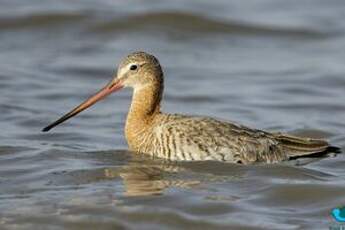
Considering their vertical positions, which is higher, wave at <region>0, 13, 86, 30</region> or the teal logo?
Answer: wave at <region>0, 13, 86, 30</region>

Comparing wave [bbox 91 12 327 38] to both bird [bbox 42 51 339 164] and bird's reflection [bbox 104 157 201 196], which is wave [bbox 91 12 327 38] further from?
bird's reflection [bbox 104 157 201 196]

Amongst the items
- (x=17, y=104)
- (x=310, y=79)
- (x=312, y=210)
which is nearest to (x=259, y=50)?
(x=310, y=79)

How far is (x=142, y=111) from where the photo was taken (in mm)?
12898

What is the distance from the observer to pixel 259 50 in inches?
806

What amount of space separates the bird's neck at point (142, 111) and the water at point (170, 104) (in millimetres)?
306

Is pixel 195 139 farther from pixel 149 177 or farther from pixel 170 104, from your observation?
pixel 170 104

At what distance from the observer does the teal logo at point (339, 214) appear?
35.0 feet

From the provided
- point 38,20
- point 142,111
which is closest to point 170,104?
point 142,111

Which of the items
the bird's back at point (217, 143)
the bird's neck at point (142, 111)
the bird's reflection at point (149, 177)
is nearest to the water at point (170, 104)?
the bird's reflection at point (149, 177)

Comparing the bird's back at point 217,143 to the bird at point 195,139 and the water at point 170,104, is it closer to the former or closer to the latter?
the bird at point 195,139

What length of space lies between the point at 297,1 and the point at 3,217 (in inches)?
576

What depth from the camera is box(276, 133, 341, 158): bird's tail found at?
12305 millimetres

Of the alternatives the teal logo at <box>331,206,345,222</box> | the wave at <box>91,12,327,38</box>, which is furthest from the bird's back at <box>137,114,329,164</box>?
the wave at <box>91,12,327,38</box>

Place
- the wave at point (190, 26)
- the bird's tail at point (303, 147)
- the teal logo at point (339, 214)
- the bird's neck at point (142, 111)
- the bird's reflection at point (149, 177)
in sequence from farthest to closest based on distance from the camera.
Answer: the wave at point (190, 26) → the bird's neck at point (142, 111) → the bird's tail at point (303, 147) → the bird's reflection at point (149, 177) → the teal logo at point (339, 214)
